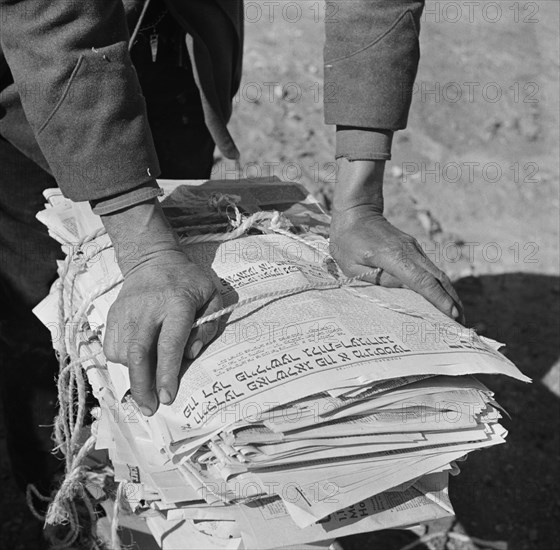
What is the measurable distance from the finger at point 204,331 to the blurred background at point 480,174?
53.7 inches

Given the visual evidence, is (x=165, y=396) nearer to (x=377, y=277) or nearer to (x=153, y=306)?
(x=153, y=306)

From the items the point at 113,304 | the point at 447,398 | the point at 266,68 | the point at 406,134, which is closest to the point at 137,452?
the point at 113,304

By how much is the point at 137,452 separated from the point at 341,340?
389 millimetres

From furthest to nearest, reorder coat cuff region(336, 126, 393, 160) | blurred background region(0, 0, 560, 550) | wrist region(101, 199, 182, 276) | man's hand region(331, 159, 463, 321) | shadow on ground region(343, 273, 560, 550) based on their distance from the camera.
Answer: blurred background region(0, 0, 560, 550) → shadow on ground region(343, 273, 560, 550) → coat cuff region(336, 126, 393, 160) → man's hand region(331, 159, 463, 321) → wrist region(101, 199, 182, 276)

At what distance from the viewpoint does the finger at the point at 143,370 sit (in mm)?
1053

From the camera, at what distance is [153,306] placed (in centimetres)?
110

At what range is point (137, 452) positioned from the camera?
1.15 meters

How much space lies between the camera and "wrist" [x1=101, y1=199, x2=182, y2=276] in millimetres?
1188

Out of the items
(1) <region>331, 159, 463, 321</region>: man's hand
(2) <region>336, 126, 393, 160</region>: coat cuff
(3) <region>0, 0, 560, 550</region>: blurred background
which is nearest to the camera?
(1) <region>331, 159, 463, 321</region>: man's hand

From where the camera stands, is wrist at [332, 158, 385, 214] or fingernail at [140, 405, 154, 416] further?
wrist at [332, 158, 385, 214]

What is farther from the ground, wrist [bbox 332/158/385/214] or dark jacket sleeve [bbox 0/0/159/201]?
dark jacket sleeve [bbox 0/0/159/201]

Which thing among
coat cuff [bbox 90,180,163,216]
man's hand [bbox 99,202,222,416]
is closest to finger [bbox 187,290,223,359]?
man's hand [bbox 99,202,222,416]

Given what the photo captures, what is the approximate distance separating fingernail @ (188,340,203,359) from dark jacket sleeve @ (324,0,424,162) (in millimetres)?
588

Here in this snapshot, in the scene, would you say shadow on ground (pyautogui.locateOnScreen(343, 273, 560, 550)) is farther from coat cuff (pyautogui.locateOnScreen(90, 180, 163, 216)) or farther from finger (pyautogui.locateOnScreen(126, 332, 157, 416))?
coat cuff (pyautogui.locateOnScreen(90, 180, 163, 216))
